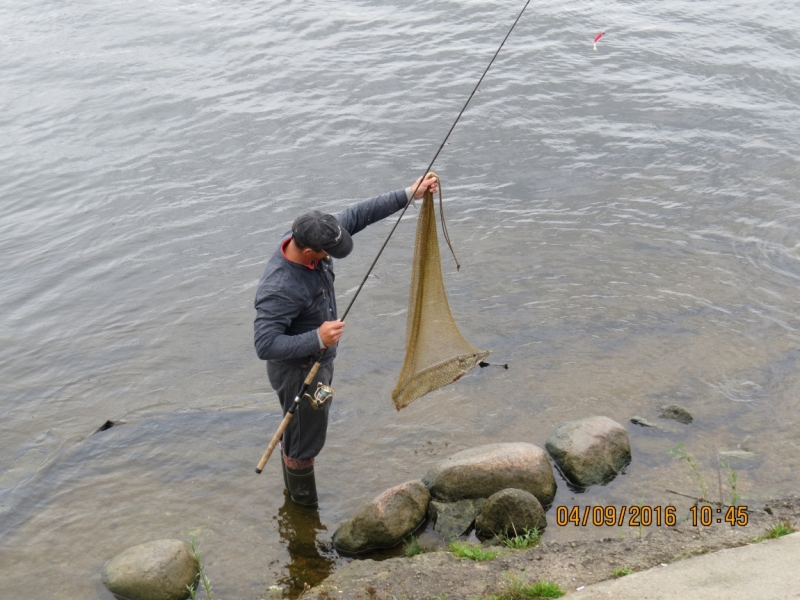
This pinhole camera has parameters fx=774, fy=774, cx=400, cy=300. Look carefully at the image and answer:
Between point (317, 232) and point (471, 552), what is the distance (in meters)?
2.25

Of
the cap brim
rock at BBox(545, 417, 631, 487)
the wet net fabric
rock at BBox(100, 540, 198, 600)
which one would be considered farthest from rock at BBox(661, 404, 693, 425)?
rock at BBox(100, 540, 198, 600)

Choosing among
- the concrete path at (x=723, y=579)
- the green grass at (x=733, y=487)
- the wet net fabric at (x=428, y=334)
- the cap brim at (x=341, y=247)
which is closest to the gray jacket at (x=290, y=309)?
the cap brim at (x=341, y=247)

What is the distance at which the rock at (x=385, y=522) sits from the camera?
5.34 meters

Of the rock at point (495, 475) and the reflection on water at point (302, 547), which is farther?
the rock at point (495, 475)

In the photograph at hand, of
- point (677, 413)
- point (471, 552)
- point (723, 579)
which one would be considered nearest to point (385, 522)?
point (471, 552)

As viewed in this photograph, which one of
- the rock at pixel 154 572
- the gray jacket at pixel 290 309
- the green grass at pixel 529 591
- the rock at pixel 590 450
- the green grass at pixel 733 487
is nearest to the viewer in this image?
the green grass at pixel 529 591

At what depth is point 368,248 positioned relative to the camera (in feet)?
32.8

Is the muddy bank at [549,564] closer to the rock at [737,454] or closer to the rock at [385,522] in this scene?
the rock at [385,522]

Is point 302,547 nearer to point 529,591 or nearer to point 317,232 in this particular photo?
point 529,591

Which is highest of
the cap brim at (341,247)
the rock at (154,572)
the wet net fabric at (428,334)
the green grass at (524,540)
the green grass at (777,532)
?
the cap brim at (341,247)

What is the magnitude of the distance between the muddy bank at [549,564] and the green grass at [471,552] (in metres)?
0.05

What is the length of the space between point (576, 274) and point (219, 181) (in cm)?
574

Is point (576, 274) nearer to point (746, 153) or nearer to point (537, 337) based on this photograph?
point (537, 337)
